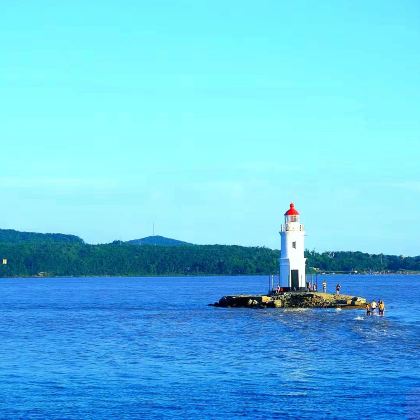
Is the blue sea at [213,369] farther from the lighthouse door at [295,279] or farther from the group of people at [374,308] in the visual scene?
the lighthouse door at [295,279]

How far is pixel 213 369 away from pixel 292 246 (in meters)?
47.0

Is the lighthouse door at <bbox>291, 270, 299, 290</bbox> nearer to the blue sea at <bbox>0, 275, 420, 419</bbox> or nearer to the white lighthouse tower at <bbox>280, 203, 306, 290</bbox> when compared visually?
the white lighthouse tower at <bbox>280, 203, 306, 290</bbox>

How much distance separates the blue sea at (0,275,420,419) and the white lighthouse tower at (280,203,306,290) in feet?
44.0

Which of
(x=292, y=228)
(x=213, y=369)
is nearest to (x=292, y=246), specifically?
(x=292, y=228)

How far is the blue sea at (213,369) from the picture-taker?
37966mm

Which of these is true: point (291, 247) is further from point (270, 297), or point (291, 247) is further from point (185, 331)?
point (185, 331)

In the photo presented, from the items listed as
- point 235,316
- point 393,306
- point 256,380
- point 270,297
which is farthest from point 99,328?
point 393,306

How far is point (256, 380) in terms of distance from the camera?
4484 centimetres

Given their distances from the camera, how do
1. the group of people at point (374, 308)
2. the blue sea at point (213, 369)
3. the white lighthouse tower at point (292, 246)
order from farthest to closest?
1. the white lighthouse tower at point (292, 246)
2. the group of people at point (374, 308)
3. the blue sea at point (213, 369)

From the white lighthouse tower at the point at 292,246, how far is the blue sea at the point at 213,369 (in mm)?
13418

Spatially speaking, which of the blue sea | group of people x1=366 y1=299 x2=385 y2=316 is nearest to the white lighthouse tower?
group of people x1=366 y1=299 x2=385 y2=316

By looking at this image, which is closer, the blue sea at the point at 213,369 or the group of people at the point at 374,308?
the blue sea at the point at 213,369

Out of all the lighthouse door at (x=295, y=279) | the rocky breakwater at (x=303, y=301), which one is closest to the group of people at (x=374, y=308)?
the rocky breakwater at (x=303, y=301)

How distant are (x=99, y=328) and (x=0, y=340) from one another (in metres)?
12.2
